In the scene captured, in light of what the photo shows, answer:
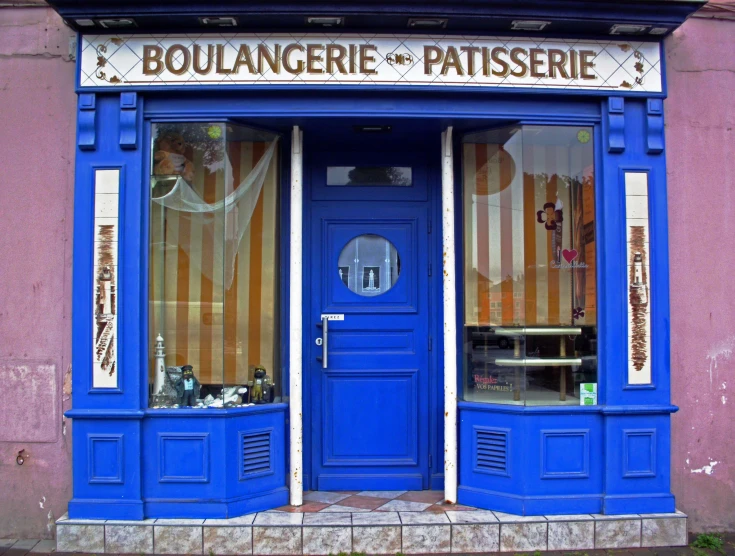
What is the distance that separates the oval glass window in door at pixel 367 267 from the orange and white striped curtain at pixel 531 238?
2.16ft

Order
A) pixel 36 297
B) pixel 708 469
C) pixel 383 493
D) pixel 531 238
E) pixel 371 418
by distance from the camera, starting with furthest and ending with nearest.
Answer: pixel 371 418, pixel 383 493, pixel 531 238, pixel 708 469, pixel 36 297

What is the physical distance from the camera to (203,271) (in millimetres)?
5004

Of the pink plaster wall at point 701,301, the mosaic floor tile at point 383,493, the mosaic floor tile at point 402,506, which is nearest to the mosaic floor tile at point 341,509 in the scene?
the mosaic floor tile at point 402,506

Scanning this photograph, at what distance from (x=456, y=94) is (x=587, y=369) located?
229 cm

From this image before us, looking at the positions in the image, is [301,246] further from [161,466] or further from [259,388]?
[161,466]

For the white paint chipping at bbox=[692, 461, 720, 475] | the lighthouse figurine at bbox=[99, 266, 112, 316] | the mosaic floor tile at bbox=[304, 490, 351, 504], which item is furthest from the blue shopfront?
the white paint chipping at bbox=[692, 461, 720, 475]

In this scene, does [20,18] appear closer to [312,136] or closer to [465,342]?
[312,136]

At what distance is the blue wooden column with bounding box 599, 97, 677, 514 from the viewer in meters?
4.82

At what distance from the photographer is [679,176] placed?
5.06 metres

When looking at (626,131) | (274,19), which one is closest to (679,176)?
(626,131)

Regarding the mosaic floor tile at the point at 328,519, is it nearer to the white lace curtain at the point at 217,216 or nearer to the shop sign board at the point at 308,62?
the white lace curtain at the point at 217,216

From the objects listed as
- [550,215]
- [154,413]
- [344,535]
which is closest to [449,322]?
[550,215]

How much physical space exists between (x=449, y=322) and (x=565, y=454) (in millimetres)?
1290

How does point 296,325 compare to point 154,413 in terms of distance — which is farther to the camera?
point 296,325
